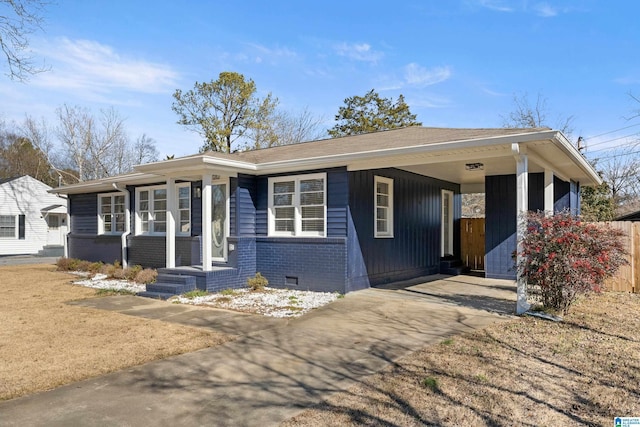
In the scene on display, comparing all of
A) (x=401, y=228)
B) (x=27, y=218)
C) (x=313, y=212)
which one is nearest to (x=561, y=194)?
(x=401, y=228)

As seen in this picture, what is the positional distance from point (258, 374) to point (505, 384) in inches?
91.7

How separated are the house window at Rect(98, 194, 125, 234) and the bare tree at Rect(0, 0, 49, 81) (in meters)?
6.10

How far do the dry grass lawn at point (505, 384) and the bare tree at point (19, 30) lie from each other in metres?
9.49

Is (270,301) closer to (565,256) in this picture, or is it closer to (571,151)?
(565,256)

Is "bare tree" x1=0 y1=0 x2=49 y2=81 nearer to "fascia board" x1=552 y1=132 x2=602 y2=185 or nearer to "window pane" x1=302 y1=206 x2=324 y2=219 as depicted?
"window pane" x1=302 y1=206 x2=324 y2=219

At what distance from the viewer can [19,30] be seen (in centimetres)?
876

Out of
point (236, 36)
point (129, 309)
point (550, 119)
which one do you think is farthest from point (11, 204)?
point (550, 119)

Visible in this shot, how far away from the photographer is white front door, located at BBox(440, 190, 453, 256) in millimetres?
13211

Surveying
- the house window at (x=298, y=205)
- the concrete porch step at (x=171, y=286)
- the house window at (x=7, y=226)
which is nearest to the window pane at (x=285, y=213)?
the house window at (x=298, y=205)

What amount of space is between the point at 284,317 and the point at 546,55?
1714 cm

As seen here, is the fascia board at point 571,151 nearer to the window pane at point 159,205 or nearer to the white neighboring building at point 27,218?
the window pane at point 159,205

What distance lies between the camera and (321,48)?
17.8 metres

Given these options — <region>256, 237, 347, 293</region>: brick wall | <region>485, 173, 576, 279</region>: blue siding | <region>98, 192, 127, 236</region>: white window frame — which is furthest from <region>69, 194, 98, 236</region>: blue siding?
<region>485, 173, 576, 279</region>: blue siding

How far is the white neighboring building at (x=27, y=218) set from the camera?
22562mm
